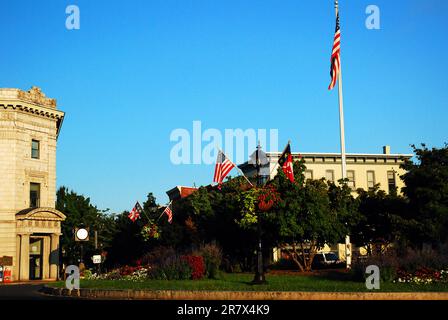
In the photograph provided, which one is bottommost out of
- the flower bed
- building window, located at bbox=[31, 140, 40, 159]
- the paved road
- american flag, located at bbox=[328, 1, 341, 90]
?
the paved road

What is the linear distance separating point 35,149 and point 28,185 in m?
3.73

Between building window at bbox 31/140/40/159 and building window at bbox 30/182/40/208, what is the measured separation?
8.45 ft

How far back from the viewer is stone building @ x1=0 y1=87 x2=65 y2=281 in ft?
170

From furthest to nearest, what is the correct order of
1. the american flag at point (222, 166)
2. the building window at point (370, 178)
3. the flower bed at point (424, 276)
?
the building window at point (370, 178) → the american flag at point (222, 166) → the flower bed at point (424, 276)

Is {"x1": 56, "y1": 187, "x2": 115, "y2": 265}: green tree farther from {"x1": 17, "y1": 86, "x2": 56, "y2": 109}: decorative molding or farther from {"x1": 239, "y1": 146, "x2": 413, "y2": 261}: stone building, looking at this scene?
{"x1": 239, "y1": 146, "x2": 413, "y2": 261}: stone building

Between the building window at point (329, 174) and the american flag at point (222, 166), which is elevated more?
the building window at point (329, 174)

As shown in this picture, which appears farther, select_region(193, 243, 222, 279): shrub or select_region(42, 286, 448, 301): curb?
select_region(193, 243, 222, 279): shrub

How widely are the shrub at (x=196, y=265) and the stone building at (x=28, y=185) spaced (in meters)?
22.9

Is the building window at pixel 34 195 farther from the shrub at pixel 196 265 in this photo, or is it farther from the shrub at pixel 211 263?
the shrub at pixel 196 265

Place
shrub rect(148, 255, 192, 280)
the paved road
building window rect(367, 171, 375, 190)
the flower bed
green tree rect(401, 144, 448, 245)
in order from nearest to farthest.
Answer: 1. the paved road
2. the flower bed
3. shrub rect(148, 255, 192, 280)
4. green tree rect(401, 144, 448, 245)
5. building window rect(367, 171, 375, 190)

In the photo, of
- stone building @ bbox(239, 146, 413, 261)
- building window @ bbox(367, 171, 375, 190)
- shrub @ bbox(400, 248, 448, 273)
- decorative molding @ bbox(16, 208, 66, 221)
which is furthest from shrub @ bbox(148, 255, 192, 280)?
building window @ bbox(367, 171, 375, 190)

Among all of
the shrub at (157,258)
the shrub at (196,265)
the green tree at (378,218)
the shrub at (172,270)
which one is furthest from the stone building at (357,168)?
the shrub at (172,270)

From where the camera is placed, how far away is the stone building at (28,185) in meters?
51.9

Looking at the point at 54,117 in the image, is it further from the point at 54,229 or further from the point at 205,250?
the point at 205,250
